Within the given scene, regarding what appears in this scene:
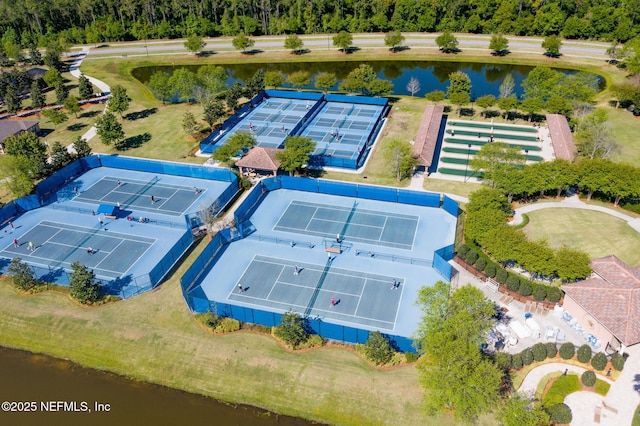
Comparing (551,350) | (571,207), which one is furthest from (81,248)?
(571,207)

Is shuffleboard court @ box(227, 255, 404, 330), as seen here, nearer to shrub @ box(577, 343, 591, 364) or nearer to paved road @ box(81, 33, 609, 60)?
shrub @ box(577, 343, 591, 364)

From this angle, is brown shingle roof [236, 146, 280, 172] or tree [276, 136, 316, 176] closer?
tree [276, 136, 316, 176]

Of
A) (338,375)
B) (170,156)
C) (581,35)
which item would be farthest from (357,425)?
(581,35)

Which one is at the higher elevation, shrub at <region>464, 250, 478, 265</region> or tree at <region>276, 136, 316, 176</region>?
tree at <region>276, 136, 316, 176</region>

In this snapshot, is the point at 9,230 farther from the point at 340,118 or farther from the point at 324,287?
the point at 340,118

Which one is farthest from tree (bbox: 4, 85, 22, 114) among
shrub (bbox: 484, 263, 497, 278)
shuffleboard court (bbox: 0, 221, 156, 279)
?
shrub (bbox: 484, 263, 497, 278)

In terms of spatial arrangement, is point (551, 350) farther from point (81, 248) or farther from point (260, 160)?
point (81, 248)

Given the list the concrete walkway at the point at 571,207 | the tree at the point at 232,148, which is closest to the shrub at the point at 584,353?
the concrete walkway at the point at 571,207
